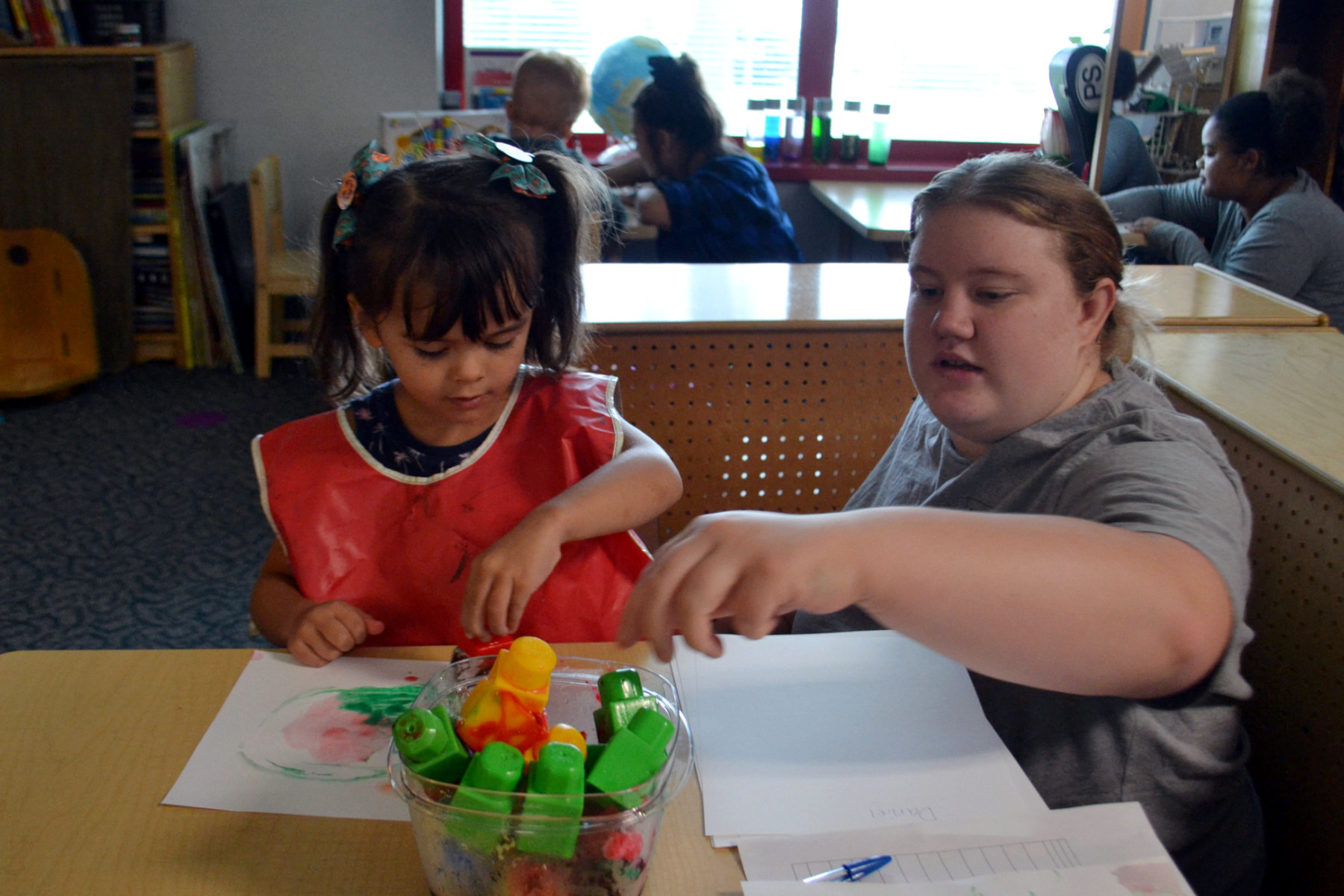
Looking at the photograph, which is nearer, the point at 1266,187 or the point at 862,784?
the point at 862,784

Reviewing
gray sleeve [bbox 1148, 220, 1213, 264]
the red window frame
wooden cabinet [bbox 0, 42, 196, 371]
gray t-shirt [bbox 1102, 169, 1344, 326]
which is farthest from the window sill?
wooden cabinet [bbox 0, 42, 196, 371]

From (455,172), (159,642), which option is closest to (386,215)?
(455,172)

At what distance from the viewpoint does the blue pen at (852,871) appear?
2.10ft

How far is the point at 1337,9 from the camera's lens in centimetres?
324

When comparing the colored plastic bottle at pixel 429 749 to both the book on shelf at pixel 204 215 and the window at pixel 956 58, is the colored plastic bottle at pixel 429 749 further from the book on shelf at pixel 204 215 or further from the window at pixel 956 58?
the window at pixel 956 58

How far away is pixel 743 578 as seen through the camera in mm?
584

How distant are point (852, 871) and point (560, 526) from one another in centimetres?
42

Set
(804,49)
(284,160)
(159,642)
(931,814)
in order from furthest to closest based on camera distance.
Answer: (804,49) < (284,160) < (159,642) < (931,814)

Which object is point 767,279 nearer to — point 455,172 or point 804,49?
point 455,172

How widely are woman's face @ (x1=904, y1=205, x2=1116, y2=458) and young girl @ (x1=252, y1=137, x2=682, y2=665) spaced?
33cm

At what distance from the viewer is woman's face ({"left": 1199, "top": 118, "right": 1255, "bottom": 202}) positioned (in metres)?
2.82

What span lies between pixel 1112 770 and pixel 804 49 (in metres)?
4.14

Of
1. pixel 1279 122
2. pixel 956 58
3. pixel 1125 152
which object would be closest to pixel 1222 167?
pixel 1279 122

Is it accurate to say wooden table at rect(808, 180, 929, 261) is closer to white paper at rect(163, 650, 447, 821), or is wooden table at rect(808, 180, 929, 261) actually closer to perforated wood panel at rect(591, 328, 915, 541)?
perforated wood panel at rect(591, 328, 915, 541)
